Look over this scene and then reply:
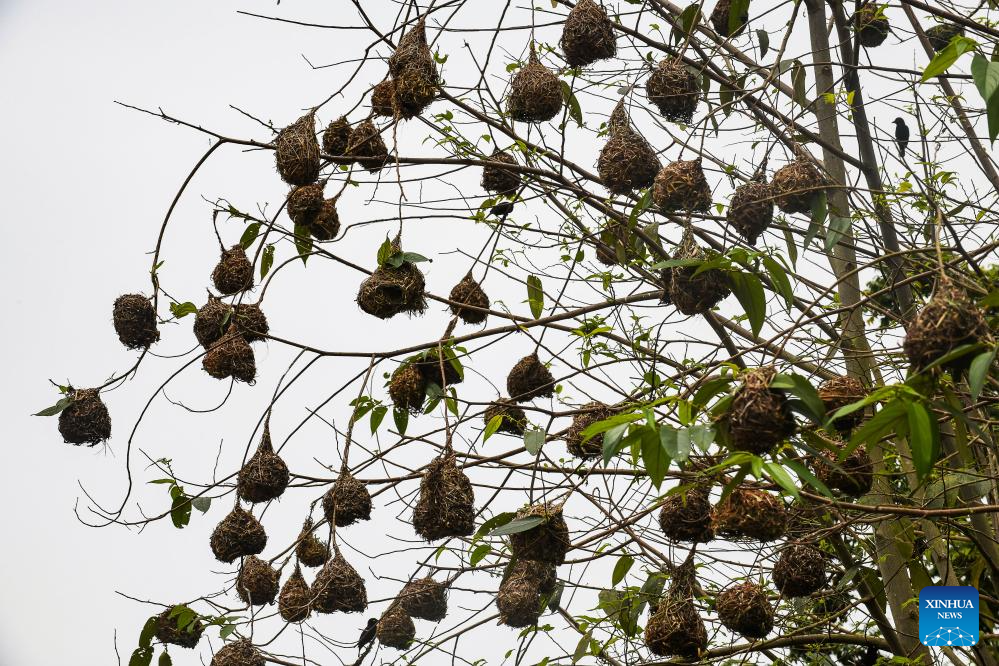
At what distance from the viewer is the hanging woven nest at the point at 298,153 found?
2.51 m

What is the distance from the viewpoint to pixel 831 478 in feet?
7.97

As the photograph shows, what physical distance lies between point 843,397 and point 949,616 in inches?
31.9

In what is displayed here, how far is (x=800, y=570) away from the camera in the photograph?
249 centimetres

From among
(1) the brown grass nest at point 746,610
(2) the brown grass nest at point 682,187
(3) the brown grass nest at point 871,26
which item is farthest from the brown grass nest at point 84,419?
(3) the brown grass nest at point 871,26

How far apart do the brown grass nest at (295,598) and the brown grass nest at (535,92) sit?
1.39 metres

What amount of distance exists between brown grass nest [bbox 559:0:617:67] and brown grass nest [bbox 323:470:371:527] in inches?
49.2

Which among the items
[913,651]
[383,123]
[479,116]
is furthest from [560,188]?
[913,651]

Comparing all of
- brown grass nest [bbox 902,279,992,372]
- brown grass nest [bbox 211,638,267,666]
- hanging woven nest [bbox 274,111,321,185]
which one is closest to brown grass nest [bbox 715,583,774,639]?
brown grass nest [bbox 902,279,992,372]

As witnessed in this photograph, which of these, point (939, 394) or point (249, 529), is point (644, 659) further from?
point (939, 394)

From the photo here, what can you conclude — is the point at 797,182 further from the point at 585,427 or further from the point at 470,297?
the point at 470,297

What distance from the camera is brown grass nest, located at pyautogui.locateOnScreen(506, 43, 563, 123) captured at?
2.62 m

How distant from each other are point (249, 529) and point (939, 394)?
1.78 m

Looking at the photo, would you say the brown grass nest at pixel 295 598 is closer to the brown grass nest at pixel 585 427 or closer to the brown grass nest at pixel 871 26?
the brown grass nest at pixel 585 427

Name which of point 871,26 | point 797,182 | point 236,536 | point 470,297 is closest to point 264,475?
point 236,536
